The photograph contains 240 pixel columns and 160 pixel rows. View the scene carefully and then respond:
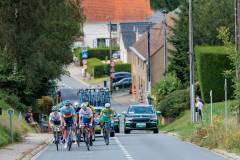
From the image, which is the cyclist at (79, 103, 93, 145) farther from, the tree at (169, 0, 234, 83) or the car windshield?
the tree at (169, 0, 234, 83)

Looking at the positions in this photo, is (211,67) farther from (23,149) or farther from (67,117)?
(23,149)

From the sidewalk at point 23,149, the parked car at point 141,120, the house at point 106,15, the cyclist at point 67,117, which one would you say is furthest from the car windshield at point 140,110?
the house at point 106,15

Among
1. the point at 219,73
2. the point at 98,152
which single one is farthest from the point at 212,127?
the point at 219,73

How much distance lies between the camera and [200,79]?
2111 inches

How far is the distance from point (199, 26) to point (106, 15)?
7207 centimetres

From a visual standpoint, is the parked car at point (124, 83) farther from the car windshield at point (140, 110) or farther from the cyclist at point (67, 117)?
the cyclist at point (67, 117)

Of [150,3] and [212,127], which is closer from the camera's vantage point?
[212,127]

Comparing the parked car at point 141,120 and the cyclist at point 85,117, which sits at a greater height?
the cyclist at point 85,117

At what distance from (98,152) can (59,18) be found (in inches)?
423

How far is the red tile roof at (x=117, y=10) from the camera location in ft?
435

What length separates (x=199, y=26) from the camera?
61.5 metres

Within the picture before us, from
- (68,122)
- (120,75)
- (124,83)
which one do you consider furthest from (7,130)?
(120,75)

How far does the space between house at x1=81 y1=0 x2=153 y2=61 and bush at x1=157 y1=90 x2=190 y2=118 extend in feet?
235

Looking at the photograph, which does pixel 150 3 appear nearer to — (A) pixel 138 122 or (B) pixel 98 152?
(A) pixel 138 122
